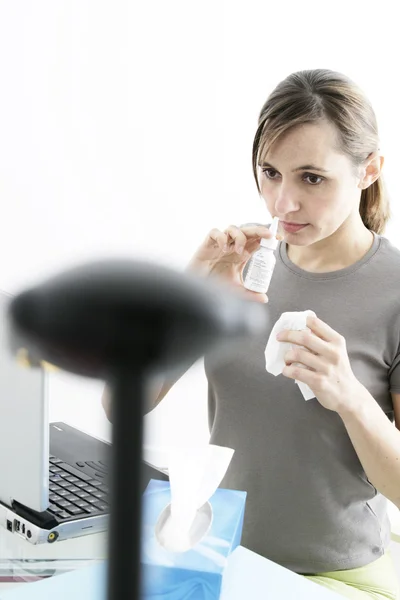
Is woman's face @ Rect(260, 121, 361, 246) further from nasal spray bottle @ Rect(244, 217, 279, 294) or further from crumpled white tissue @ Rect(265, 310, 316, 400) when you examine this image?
crumpled white tissue @ Rect(265, 310, 316, 400)

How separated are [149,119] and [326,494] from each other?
1.65m

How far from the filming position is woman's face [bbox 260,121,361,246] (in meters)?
1.12

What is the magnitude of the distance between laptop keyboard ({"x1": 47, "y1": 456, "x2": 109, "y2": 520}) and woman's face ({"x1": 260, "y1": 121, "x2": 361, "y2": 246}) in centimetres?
51

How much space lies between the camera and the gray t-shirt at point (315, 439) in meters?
1.18

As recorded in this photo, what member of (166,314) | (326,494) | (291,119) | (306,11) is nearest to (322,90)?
(291,119)

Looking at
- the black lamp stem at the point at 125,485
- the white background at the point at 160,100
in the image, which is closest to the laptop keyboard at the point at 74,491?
the black lamp stem at the point at 125,485

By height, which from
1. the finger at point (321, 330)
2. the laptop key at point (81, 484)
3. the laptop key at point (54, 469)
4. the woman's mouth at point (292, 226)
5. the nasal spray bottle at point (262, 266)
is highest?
the woman's mouth at point (292, 226)

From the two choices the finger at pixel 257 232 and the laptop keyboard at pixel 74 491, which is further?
the finger at pixel 257 232

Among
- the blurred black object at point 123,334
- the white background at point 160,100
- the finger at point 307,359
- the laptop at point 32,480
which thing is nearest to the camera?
the blurred black object at point 123,334

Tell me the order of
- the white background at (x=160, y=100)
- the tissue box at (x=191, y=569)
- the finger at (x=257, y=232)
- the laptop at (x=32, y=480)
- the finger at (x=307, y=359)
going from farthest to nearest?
the white background at (x=160, y=100), the finger at (x=257, y=232), the finger at (x=307, y=359), the laptop at (x=32, y=480), the tissue box at (x=191, y=569)

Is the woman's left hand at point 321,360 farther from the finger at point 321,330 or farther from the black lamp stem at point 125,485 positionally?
the black lamp stem at point 125,485

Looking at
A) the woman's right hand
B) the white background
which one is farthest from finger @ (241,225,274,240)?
the white background

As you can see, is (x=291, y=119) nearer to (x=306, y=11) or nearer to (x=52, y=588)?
(x=52, y=588)

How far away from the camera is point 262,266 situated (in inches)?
42.2
